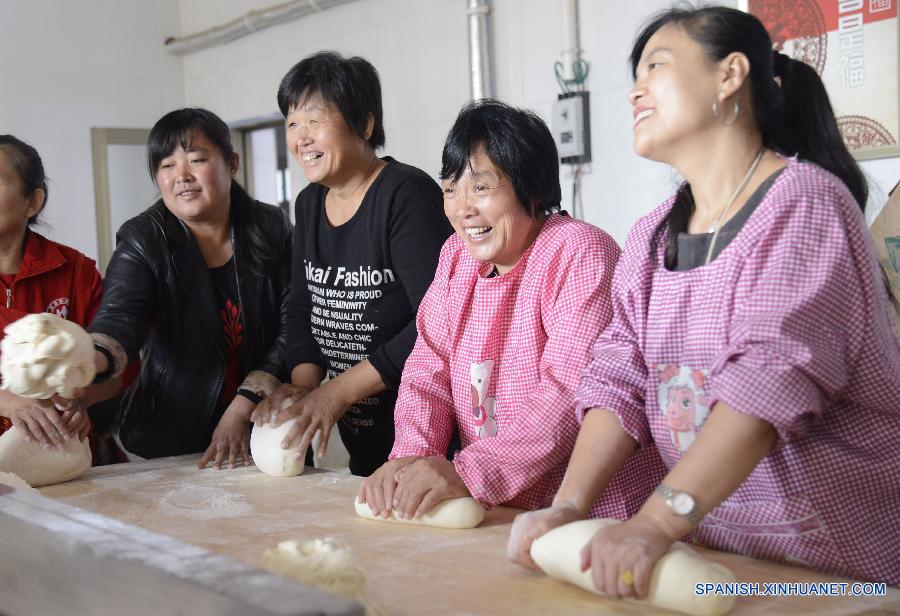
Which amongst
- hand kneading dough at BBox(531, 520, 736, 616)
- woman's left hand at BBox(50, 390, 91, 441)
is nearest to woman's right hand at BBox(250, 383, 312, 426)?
woman's left hand at BBox(50, 390, 91, 441)

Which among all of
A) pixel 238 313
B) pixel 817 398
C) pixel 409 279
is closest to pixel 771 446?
pixel 817 398

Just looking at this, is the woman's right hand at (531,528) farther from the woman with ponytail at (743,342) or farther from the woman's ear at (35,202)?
the woman's ear at (35,202)

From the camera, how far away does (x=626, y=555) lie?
1.17 metres

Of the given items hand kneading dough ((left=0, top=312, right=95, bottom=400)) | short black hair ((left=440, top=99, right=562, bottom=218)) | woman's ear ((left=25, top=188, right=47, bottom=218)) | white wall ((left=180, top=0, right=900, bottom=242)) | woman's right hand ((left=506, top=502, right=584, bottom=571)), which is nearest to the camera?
woman's right hand ((left=506, top=502, right=584, bottom=571))

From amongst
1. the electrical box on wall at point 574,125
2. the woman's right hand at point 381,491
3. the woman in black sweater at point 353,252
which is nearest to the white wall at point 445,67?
the electrical box on wall at point 574,125

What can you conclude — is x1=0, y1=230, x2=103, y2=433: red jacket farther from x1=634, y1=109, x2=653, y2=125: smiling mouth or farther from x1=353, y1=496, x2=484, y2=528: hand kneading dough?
x1=634, y1=109, x2=653, y2=125: smiling mouth

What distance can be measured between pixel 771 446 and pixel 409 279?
3.60ft

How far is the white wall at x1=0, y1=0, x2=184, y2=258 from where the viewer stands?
5.61 meters

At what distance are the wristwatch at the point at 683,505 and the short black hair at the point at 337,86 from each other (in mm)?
1310

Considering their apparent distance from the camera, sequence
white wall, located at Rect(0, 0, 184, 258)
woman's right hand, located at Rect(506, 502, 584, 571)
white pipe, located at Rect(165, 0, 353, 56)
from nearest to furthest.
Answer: woman's right hand, located at Rect(506, 502, 584, 571)
white pipe, located at Rect(165, 0, 353, 56)
white wall, located at Rect(0, 0, 184, 258)

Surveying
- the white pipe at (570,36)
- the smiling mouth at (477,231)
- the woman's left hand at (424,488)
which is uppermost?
the white pipe at (570,36)

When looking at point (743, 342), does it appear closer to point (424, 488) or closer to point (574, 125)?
point (424, 488)

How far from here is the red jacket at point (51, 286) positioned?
246 cm

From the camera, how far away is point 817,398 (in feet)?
3.85
